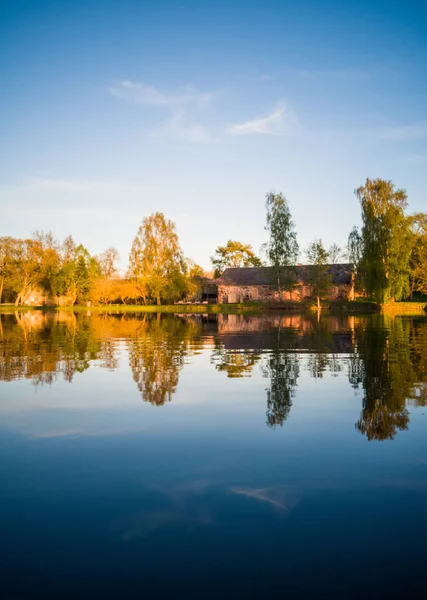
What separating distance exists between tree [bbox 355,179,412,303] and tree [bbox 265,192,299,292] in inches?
487

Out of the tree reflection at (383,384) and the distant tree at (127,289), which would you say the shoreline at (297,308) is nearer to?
the distant tree at (127,289)

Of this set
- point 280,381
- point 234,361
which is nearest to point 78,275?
point 234,361

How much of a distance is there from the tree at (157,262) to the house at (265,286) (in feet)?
31.9

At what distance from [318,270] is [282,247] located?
619 centimetres

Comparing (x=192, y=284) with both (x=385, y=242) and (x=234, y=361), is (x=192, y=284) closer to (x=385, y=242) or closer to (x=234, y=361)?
(x=385, y=242)

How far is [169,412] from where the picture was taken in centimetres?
910

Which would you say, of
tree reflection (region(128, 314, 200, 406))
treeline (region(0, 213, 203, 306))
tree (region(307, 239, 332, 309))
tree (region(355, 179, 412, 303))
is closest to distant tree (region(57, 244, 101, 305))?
treeline (region(0, 213, 203, 306))

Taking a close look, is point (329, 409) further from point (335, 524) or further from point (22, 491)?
point (22, 491)

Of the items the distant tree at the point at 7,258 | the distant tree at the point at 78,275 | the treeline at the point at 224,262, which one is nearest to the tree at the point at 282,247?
the treeline at the point at 224,262

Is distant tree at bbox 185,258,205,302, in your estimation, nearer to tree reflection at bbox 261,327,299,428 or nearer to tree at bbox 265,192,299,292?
Answer: tree at bbox 265,192,299,292

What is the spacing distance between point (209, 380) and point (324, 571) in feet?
28.9

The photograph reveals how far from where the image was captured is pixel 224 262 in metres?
120

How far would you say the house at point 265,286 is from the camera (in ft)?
264

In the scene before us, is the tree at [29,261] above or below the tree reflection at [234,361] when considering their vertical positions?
above
